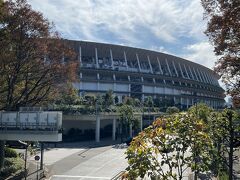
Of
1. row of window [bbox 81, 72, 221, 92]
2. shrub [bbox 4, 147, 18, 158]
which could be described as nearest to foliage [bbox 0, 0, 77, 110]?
shrub [bbox 4, 147, 18, 158]

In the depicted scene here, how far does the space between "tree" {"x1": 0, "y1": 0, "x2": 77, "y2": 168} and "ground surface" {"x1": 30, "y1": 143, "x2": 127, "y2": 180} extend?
6.93 m

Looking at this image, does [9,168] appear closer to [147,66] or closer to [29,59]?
[29,59]

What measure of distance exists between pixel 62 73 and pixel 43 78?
69.4 inches

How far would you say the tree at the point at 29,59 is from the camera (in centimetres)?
2945

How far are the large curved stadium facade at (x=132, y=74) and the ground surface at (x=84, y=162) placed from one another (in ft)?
158

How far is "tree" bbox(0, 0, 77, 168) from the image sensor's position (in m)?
29.5

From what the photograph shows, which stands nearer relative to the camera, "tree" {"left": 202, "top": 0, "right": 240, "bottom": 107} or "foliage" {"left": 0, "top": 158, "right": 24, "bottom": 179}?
"tree" {"left": 202, "top": 0, "right": 240, "bottom": 107}

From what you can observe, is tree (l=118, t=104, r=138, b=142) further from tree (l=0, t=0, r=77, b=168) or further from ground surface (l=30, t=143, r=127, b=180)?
tree (l=0, t=0, r=77, b=168)

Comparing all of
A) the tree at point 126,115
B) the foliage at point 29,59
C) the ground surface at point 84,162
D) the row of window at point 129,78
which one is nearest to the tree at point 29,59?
the foliage at point 29,59

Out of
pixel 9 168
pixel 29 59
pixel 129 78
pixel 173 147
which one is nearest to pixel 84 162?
pixel 9 168

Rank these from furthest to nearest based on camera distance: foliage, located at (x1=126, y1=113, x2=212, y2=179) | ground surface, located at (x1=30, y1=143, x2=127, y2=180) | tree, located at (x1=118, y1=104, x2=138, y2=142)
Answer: tree, located at (x1=118, y1=104, x2=138, y2=142), ground surface, located at (x1=30, y1=143, x2=127, y2=180), foliage, located at (x1=126, y1=113, x2=212, y2=179)

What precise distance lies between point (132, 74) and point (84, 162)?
69.1m

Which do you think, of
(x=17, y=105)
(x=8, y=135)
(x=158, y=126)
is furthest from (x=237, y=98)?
(x=17, y=105)

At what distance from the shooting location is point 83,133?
7012 cm
